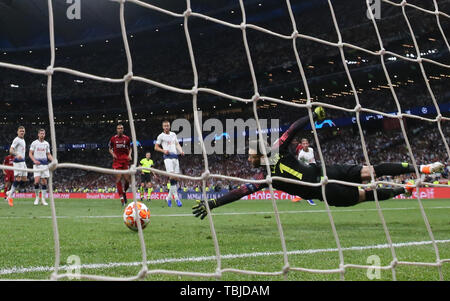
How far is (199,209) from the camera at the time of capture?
171 inches

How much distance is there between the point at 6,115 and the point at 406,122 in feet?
95.9

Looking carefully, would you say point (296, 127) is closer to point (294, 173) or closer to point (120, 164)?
point (294, 173)

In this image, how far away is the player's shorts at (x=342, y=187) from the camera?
422cm

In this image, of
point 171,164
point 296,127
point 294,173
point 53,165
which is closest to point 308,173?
point 294,173

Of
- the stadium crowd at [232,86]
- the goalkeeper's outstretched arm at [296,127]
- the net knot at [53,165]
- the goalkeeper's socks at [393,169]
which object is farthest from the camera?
the stadium crowd at [232,86]

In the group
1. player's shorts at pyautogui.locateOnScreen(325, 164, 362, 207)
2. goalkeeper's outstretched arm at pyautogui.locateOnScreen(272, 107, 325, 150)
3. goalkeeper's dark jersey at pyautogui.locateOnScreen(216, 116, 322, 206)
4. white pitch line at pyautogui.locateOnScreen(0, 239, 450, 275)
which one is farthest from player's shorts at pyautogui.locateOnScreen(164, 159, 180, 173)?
white pitch line at pyautogui.locateOnScreen(0, 239, 450, 275)

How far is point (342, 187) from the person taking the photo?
4.27 meters

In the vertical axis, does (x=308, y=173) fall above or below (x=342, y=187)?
above

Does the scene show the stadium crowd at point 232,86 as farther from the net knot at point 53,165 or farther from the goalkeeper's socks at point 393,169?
the net knot at point 53,165

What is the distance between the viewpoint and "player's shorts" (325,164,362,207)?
4223 millimetres

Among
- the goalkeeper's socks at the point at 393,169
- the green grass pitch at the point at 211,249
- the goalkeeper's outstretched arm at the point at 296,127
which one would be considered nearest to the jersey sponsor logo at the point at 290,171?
the goalkeeper's outstretched arm at the point at 296,127

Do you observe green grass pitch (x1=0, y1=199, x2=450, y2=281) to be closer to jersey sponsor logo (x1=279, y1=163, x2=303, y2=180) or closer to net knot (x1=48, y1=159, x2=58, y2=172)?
jersey sponsor logo (x1=279, y1=163, x2=303, y2=180)

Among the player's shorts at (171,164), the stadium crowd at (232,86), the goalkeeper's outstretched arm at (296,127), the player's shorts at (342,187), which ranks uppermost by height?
the stadium crowd at (232,86)
